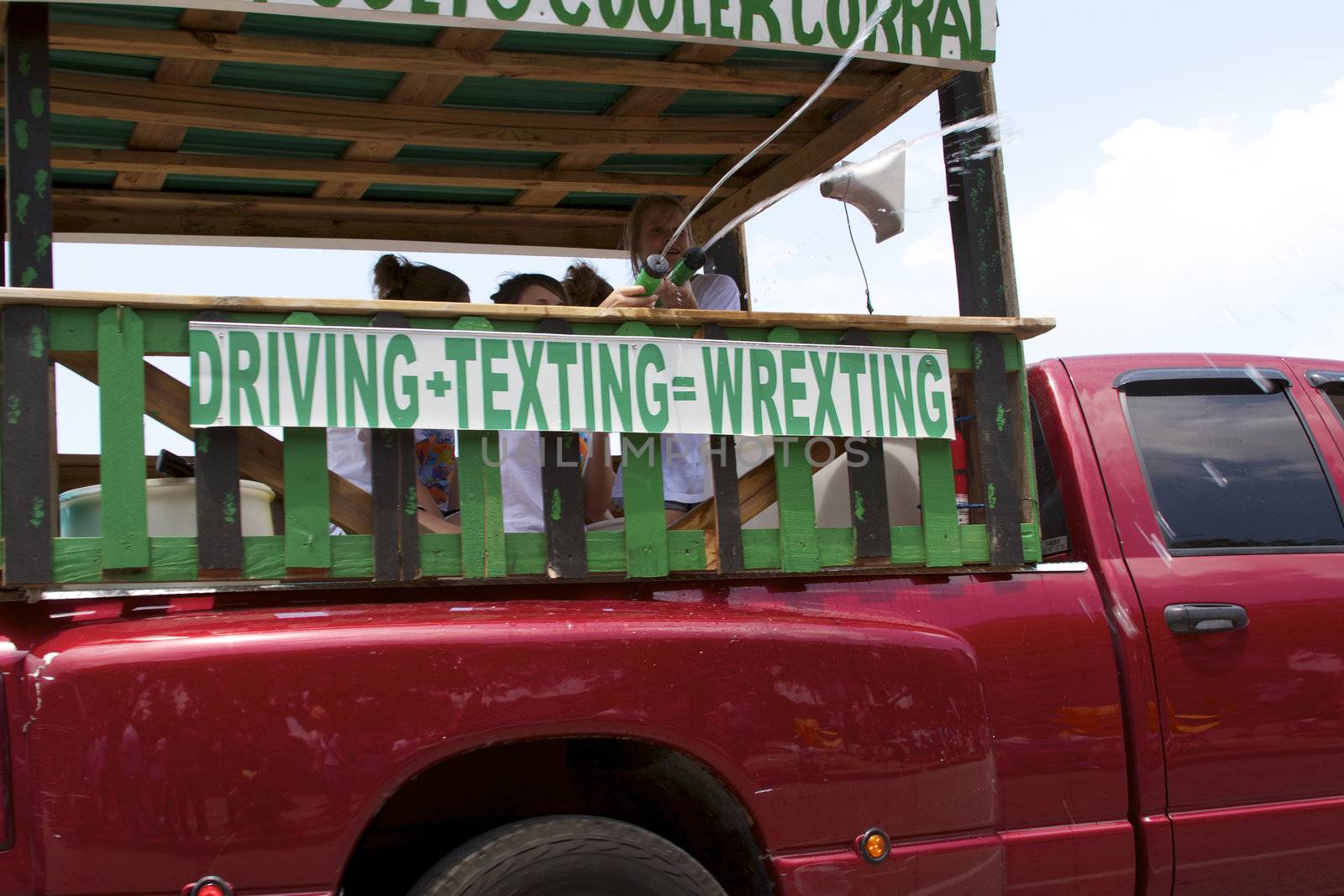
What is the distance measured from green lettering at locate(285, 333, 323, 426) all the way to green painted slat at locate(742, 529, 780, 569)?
3.27 ft

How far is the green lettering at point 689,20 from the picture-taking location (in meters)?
3.20

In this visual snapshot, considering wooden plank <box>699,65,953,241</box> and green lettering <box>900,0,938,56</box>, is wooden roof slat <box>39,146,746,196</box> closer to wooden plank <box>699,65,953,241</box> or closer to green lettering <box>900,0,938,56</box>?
wooden plank <box>699,65,953,241</box>

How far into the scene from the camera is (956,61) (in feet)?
11.4

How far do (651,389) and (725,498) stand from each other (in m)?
0.31

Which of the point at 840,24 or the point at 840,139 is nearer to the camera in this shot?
the point at 840,24

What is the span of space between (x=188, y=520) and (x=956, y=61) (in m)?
2.42

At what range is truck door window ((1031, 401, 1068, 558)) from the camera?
3.20m

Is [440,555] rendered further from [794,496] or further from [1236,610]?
[1236,610]

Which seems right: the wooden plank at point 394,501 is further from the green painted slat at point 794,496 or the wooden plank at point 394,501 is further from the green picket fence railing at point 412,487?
the green painted slat at point 794,496

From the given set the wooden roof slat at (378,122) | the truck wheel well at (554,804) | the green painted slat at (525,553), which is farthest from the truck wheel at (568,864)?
the wooden roof slat at (378,122)

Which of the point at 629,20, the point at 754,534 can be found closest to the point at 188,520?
the point at 754,534

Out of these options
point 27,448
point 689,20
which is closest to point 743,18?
point 689,20

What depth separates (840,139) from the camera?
14.0 ft

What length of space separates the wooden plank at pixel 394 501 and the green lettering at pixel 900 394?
3.74 ft
